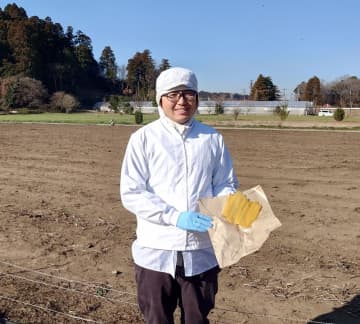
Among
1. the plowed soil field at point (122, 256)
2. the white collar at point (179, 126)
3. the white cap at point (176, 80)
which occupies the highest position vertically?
the white cap at point (176, 80)

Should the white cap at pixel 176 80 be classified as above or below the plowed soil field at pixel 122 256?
above

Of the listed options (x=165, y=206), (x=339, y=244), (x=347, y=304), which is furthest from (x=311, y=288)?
(x=165, y=206)

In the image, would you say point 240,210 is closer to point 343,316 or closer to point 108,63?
point 343,316

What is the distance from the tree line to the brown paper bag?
71073 mm

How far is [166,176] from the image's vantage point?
2105 mm

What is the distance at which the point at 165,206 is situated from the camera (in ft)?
6.72

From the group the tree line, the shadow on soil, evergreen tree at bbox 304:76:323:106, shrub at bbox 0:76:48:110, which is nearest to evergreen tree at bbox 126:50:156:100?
the tree line

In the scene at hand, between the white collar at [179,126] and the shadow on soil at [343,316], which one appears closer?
the white collar at [179,126]

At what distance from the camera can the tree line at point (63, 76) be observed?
242 ft

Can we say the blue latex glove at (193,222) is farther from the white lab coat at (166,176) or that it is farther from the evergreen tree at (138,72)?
the evergreen tree at (138,72)

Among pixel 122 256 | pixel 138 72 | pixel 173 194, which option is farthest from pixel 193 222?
pixel 138 72

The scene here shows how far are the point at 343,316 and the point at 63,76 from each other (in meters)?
87.9

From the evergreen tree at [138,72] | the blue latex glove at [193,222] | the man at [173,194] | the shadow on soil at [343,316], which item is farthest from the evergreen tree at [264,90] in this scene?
the blue latex glove at [193,222]

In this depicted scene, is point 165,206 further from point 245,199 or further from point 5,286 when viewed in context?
point 5,286
